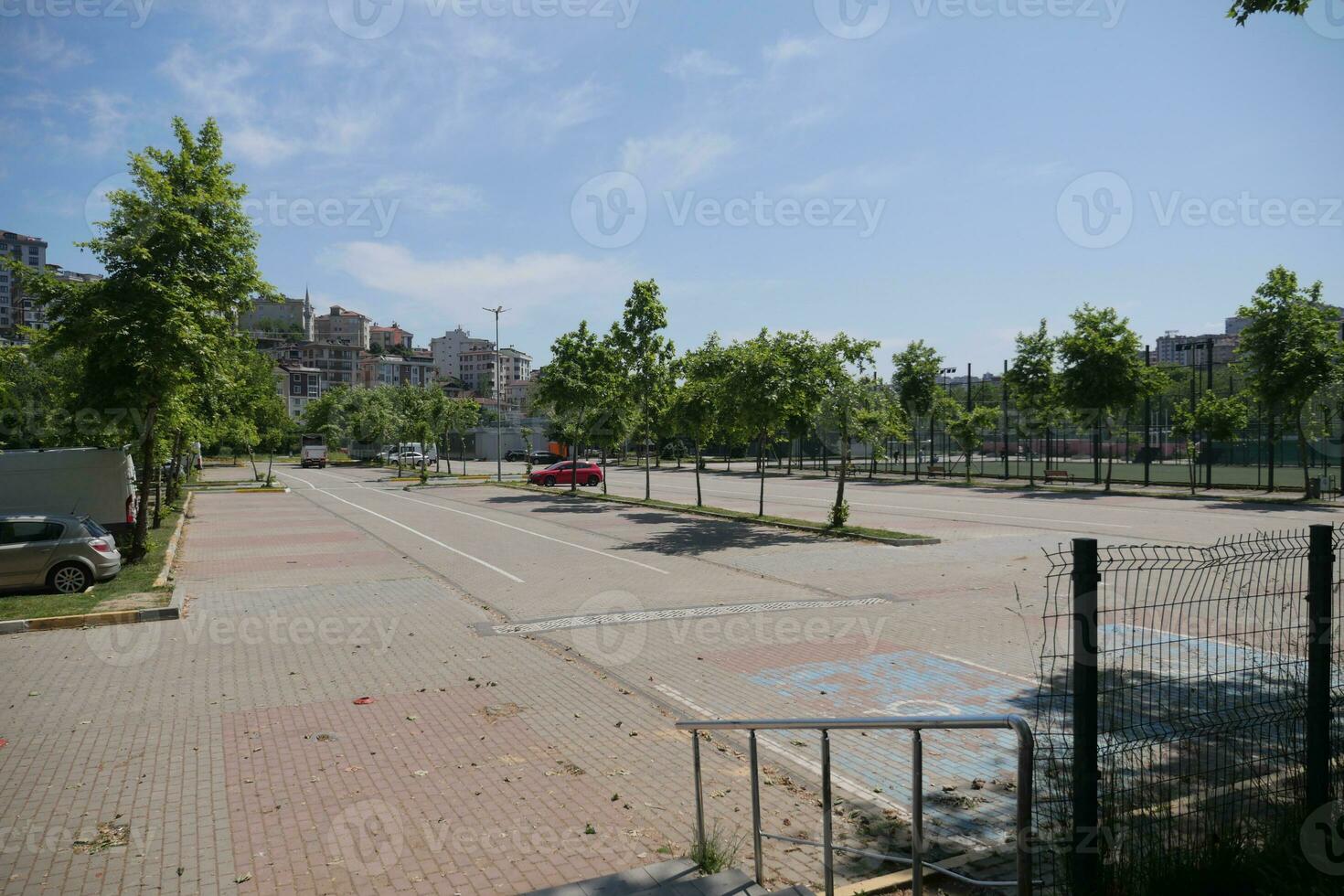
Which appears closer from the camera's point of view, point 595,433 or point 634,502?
point 634,502

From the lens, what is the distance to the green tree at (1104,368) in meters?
32.8

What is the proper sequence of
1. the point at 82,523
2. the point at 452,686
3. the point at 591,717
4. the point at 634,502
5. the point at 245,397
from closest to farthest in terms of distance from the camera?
1. the point at 591,717
2. the point at 452,686
3. the point at 82,523
4. the point at 245,397
5. the point at 634,502

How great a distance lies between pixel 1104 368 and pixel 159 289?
105ft

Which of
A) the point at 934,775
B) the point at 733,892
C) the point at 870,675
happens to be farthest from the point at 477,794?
the point at 870,675

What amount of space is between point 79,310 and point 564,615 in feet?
36.7

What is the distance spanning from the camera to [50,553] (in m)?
13.4

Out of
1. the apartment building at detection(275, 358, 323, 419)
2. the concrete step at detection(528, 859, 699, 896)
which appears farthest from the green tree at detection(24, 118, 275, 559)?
the apartment building at detection(275, 358, 323, 419)

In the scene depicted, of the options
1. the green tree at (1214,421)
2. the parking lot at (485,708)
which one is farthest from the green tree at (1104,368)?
the parking lot at (485,708)

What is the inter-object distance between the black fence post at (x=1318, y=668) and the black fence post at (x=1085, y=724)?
1557mm

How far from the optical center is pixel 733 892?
4.15m

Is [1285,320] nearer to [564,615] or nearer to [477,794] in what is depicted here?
[564,615]

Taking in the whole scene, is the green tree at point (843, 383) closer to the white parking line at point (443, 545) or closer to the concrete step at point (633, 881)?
the white parking line at point (443, 545)

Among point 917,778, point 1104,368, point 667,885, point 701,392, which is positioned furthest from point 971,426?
point 667,885

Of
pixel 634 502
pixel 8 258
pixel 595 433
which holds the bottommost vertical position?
pixel 634 502
